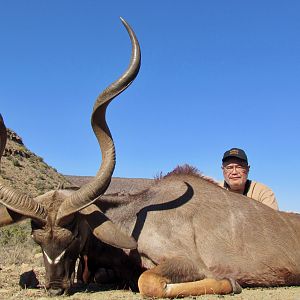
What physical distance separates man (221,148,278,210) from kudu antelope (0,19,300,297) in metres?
1.38

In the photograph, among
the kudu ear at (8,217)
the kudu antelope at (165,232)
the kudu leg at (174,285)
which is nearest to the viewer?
the kudu leg at (174,285)

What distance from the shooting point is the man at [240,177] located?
26.9ft

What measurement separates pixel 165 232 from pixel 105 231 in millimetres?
749

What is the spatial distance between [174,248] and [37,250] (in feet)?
18.9

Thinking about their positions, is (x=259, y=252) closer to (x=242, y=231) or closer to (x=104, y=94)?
(x=242, y=231)

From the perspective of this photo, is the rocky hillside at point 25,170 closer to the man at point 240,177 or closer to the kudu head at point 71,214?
the man at point 240,177

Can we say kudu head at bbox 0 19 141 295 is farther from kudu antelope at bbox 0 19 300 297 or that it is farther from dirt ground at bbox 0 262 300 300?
dirt ground at bbox 0 262 300 300

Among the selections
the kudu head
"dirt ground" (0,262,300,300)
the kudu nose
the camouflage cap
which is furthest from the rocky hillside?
the kudu nose

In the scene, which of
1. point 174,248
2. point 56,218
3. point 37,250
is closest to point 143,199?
point 174,248

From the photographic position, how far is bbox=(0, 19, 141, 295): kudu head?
5.15 metres

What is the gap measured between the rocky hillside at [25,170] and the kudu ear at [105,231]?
20.8 meters

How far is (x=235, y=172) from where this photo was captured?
8.27 m

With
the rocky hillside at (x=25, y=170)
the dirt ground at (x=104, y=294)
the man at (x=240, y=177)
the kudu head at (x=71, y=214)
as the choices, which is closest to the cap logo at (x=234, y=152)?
the man at (x=240, y=177)

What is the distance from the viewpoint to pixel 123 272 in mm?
5914
